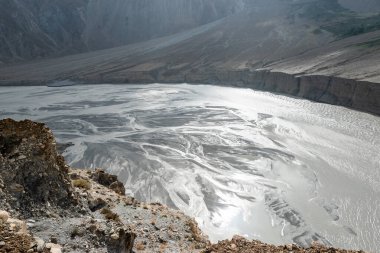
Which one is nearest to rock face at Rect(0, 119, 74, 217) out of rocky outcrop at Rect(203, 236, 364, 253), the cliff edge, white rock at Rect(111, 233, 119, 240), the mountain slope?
the cliff edge

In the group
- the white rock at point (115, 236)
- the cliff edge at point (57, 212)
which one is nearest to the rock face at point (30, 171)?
A: the cliff edge at point (57, 212)

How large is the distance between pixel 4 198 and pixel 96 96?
5091 cm

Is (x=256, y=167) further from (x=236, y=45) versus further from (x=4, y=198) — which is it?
(x=236, y=45)

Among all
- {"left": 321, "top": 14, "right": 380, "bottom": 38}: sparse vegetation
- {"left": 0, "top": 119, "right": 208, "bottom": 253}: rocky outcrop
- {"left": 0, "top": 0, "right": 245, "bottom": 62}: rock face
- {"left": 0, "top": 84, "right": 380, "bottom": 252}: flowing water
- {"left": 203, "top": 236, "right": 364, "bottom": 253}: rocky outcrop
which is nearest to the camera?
{"left": 0, "top": 119, "right": 208, "bottom": 253}: rocky outcrop

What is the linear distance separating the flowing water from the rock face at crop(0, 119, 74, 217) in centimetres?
939

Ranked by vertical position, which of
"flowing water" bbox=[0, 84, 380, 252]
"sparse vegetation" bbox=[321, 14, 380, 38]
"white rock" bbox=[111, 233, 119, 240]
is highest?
"sparse vegetation" bbox=[321, 14, 380, 38]

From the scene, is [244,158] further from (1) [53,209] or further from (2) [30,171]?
(2) [30,171]

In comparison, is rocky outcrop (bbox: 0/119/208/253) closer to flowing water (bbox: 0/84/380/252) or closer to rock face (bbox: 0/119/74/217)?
rock face (bbox: 0/119/74/217)

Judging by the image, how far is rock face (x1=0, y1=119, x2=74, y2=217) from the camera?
7.40 m

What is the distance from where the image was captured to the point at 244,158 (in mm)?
26625

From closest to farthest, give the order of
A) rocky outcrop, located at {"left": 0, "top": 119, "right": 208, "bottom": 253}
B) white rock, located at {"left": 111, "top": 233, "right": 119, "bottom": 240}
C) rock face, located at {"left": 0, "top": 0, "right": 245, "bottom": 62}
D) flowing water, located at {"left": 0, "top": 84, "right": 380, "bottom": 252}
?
rocky outcrop, located at {"left": 0, "top": 119, "right": 208, "bottom": 253} → white rock, located at {"left": 111, "top": 233, "right": 119, "bottom": 240} → flowing water, located at {"left": 0, "top": 84, "right": 380, "bottom": 252} → rock face, located at {"left": 0, "top": 0, "right": 245, "bottom": 62}

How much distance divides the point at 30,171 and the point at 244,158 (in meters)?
19.7

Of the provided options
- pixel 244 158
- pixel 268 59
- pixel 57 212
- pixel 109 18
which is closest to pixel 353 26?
pixel 268 59

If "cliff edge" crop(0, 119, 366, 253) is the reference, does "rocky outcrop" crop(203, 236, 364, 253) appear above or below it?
below
